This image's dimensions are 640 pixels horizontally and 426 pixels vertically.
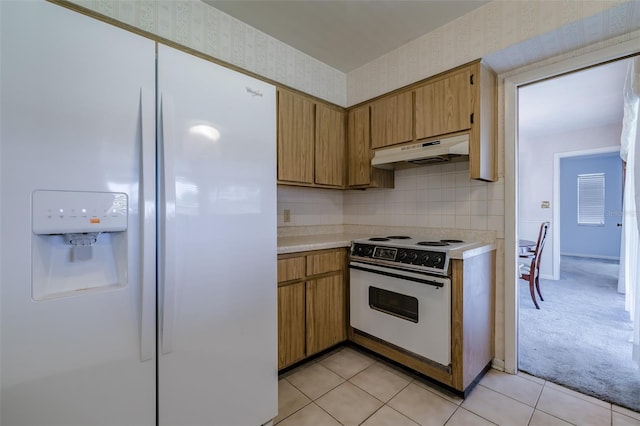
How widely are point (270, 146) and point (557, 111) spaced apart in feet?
14.4

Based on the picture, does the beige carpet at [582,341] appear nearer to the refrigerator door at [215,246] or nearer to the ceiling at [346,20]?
the refrigerator door at [215,246]

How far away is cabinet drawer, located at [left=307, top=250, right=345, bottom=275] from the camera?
6.99ft

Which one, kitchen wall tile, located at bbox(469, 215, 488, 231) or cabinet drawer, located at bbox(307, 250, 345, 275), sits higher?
kitchen wall tile, located at bbox(469, 215, 488, 231)

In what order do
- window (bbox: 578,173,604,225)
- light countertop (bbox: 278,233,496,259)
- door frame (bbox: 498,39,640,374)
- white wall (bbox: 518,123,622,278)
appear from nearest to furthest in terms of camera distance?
light countertop (bbox: 278,233,496,259), door frame (bbox: 498,39,640,374), white wall (bbox: 518,123,622,278), window (bbox: 578,173,604,225)

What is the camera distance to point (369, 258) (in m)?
2.18

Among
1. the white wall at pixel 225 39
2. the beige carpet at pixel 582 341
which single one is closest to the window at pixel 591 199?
the beige carpet at pixel 582 341

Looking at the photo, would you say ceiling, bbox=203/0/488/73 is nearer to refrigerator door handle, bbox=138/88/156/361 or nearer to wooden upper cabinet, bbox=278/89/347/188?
wooden upper cabinet, bbox=278/89/347/188

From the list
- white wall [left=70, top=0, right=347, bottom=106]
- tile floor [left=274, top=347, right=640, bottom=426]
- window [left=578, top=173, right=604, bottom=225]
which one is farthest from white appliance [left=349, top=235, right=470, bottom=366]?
window [left=578, top=173, right=604, bottom=225]

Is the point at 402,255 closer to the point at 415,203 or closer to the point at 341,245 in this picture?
the point at 341,245

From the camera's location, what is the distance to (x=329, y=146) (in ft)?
8.54

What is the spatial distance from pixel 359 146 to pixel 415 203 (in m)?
0.74

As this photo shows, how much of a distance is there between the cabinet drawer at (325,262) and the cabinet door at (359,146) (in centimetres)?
74

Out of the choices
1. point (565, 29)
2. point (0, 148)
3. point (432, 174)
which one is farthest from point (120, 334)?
point (565, 29)

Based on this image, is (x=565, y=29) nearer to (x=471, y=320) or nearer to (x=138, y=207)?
(x=471, y=320)
